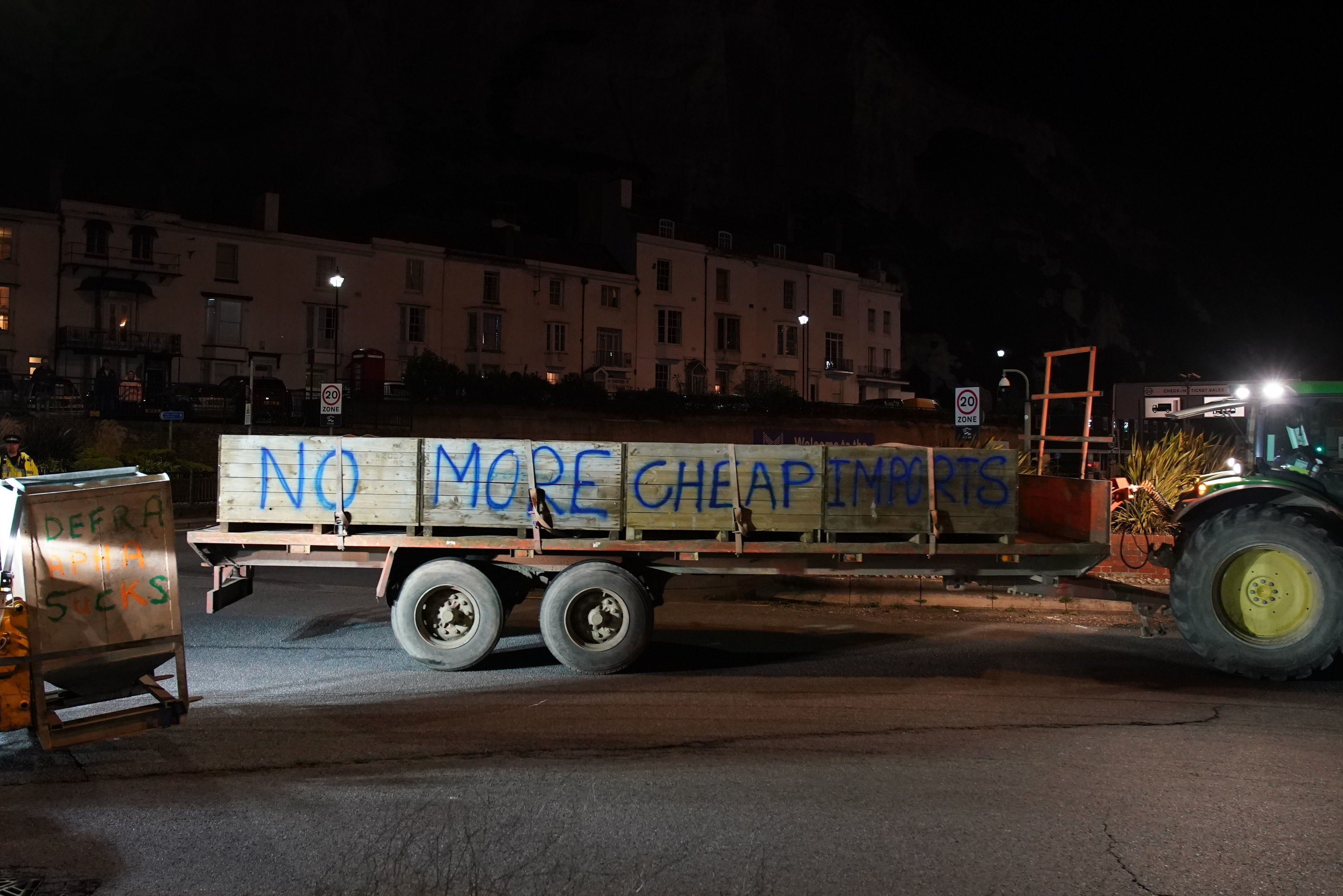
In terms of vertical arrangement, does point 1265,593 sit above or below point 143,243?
below

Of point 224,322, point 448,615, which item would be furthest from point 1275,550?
point 224,322

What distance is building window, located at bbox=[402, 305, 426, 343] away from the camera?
A: 4766cm

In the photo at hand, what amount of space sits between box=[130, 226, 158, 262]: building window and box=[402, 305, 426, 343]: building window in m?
11.5

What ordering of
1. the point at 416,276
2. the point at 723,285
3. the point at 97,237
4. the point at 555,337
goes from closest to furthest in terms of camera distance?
the point at 97,237, the point at 416,276, the point at 555,337, the point at 723,285

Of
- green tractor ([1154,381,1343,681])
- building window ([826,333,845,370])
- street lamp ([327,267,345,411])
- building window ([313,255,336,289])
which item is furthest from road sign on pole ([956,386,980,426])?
building window ([826,333,845,370])

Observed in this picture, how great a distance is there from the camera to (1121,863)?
173 inches

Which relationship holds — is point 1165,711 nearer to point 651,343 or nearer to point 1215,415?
point 1215,415

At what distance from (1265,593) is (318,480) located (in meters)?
8.67

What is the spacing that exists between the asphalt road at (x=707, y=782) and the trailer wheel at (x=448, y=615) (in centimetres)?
26

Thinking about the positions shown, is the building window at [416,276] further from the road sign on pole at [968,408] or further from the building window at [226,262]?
the road sign on pole at [968,408]

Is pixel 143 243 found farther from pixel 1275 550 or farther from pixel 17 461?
pixel 1275 550

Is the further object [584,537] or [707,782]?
[584,537]

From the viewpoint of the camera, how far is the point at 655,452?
335 inches

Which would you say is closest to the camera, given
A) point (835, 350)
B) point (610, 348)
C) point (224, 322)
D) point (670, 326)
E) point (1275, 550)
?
point (1275, 550)
